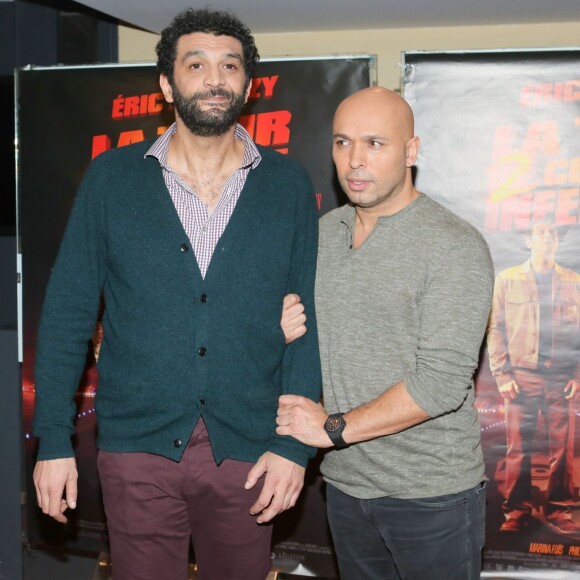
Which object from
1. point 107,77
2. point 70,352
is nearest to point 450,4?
point 107,77

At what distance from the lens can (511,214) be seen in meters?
2.93

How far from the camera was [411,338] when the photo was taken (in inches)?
76.1

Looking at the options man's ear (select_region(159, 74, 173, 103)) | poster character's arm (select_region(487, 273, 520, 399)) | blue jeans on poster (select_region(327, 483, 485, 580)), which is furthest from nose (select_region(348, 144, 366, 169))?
poster character's arm (select_region(487, 273, 520, 399))

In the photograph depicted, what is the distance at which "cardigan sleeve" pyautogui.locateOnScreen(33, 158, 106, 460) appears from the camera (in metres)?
1.88

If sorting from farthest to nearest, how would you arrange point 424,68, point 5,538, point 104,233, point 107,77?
point 5,538
point 107,77
point 424,68
point 104,233

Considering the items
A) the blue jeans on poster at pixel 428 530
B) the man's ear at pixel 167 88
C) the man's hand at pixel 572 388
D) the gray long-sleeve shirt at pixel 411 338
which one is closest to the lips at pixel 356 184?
the gray long-sleeve shirt at pixel 411 338

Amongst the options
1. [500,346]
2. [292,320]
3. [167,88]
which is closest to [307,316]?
[292,320]

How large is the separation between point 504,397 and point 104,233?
5.94 ft

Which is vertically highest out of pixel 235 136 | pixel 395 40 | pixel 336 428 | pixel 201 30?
pixel 395 40

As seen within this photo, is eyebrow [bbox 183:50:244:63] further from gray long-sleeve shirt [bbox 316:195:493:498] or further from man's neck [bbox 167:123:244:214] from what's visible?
gray long-sleeve shirt [bbox 316:195:493:498]

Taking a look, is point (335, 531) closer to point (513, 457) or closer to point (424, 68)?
point (513, 457)

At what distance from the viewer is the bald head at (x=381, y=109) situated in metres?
1.98

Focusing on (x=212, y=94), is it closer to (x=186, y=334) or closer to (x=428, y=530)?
(x=186, y=334)

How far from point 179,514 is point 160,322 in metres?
0.51
